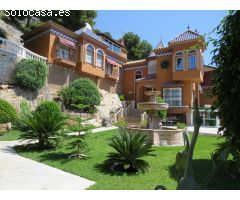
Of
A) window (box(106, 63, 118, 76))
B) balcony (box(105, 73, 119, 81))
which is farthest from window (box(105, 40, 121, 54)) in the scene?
balcony (box(105, 73, 119, 81))

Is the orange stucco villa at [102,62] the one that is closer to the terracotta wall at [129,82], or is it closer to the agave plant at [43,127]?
the terracotta wall at [129,82]

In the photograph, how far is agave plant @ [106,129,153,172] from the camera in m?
6.88

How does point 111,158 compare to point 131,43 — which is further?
point 131,43

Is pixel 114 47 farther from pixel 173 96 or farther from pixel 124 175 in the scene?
pixel 124 175

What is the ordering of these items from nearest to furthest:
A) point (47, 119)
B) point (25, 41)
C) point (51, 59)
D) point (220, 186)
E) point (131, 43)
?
point (220, 186)
point (47, 119)
point (51, 59)
point (25, 41)
point (131, 43)

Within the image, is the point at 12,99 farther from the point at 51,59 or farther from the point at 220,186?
the point at 220,186

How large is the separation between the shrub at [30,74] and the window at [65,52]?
5.30 metres

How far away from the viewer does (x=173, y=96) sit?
27000 millimetres

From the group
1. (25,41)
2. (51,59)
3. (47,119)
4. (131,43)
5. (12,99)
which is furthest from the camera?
(131,43)

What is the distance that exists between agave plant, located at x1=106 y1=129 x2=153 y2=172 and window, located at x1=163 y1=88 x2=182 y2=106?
20.4 m

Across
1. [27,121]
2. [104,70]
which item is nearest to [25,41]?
[104,70]

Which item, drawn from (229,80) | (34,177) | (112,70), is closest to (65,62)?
(112,70)

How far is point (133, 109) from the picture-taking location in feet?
95.7

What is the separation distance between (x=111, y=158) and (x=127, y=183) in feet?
5.02
